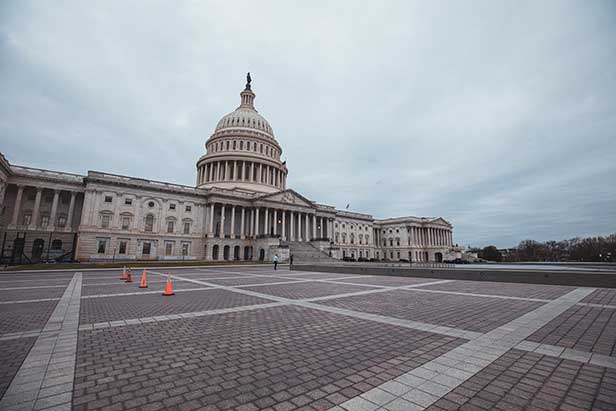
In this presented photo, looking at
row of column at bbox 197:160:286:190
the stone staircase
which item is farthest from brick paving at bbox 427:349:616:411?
row of column at bbox 197:160:286:190

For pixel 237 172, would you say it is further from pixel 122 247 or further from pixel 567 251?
pixel 567 251

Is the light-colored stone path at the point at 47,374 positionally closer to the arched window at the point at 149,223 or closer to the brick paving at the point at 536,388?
the brick paving at the point at 536,388

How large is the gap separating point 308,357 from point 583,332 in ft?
20.9

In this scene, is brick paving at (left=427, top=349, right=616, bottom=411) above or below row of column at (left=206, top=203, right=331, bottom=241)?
below

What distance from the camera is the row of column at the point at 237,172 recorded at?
71.9 m

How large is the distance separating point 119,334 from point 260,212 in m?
58.7

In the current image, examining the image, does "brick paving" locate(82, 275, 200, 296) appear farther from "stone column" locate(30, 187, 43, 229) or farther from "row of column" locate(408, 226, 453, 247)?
"row of column" locate(408, 226, 453, 247)

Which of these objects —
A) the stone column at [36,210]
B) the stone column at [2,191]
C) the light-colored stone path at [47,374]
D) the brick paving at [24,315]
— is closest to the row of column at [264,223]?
the stone column at [36,210]

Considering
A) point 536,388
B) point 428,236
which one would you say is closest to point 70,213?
point 536,388

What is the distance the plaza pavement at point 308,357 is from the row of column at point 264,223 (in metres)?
51.1

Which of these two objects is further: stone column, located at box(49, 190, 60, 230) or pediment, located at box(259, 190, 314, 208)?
pediment, located at box(259, 190, 314, 208)

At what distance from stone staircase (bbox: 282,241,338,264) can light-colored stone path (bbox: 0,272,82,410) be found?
151ft

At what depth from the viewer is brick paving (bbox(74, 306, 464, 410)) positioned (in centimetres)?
356

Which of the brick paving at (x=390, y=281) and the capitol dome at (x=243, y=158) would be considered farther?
the capitol dome at (x=243, y=158)
